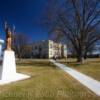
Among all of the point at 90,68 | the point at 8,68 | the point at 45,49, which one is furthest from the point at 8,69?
Answer: the point at 45,49

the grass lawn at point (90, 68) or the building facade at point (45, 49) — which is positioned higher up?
the building facade at point (45, 49)

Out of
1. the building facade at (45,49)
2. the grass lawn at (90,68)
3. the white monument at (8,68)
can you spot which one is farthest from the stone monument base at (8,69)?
the building facade at (45,49)

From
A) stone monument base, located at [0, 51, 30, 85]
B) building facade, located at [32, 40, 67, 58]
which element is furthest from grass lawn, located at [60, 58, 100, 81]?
building facade, located at [32, 40, 67, 58]

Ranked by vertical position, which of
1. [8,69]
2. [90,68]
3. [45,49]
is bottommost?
[90,68]

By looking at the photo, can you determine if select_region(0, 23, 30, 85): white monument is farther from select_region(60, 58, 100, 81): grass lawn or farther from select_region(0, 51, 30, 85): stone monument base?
select_region(60, 58, 100, 81): grass lawn

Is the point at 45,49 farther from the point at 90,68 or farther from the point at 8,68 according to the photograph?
the point at 8,68

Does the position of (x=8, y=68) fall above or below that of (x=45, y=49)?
below

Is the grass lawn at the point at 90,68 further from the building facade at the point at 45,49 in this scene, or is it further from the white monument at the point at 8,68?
the building facade at the point at 45,49

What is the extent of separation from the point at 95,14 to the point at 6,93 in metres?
20.7

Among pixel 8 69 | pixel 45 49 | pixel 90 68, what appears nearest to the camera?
pixel 8 69

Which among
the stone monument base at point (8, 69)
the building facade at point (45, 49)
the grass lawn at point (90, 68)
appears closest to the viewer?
the stone monument base at point (8, 69)

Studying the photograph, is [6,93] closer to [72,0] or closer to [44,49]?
[72,0]

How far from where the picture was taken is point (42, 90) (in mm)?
7820

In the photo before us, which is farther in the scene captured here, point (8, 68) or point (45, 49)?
point (45, 49)
